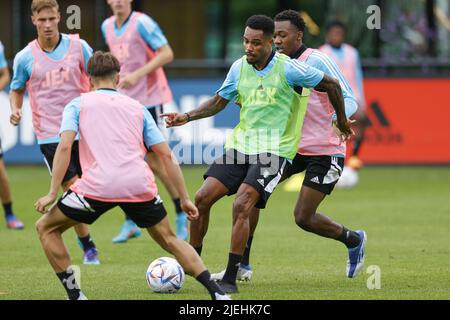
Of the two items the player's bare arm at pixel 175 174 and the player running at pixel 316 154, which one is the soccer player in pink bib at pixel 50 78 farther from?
the player's bare arm at pixel 175 174

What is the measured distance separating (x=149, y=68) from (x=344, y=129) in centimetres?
372

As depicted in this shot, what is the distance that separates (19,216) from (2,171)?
1.23 meters

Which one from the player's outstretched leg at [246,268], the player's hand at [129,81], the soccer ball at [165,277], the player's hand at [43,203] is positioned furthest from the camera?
the player's hand at [129,81]

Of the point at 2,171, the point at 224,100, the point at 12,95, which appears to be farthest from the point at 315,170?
the point at 2,171

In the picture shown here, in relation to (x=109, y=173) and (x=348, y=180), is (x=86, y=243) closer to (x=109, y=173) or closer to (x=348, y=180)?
(x=109, y=173)

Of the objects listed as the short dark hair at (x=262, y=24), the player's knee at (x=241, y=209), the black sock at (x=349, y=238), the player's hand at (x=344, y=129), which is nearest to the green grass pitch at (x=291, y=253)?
the black sock at (x=349, y=238)

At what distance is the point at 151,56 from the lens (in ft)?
42.5

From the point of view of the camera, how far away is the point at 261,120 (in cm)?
912

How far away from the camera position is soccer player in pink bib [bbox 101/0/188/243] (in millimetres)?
12656

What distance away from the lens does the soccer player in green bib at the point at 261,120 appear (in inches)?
355

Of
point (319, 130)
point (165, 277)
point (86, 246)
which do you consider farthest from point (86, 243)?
point (319, 130)

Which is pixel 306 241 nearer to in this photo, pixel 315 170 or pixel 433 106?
pixel 315 170

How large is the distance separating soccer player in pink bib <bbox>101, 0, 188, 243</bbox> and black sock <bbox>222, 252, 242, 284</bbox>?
3736 mm

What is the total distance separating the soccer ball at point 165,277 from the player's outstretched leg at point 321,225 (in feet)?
4.69
